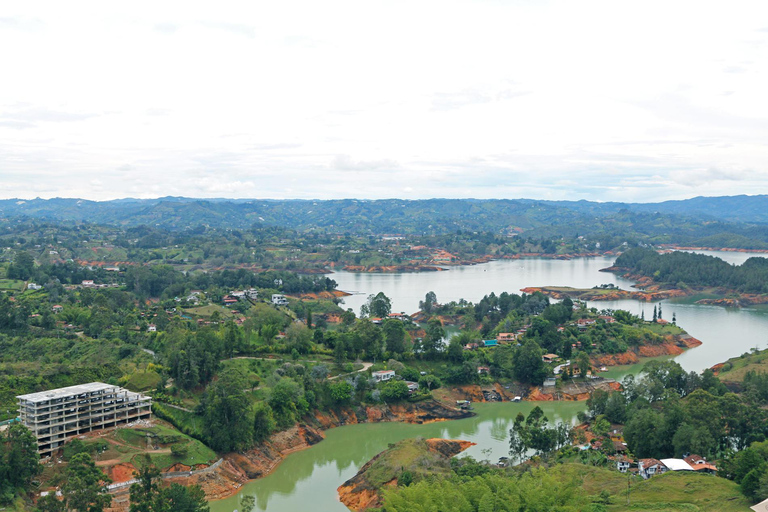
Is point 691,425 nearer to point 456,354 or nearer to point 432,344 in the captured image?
point 456,354

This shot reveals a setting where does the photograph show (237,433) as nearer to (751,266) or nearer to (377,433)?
(377,433)

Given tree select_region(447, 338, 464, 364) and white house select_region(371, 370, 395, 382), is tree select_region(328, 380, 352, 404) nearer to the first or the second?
white house select_region(371, 370, 395, 382)

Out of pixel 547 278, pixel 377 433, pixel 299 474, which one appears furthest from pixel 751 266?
pixel 299 474

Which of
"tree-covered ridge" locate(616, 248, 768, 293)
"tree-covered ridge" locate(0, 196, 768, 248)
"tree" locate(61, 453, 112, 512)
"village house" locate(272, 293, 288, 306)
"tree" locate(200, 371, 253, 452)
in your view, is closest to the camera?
"tree" locate(61, 453, 112, 512)

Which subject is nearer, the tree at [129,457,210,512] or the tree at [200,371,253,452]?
the tree at [129,457,210,512]

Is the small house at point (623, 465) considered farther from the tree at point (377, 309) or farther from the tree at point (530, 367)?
the tree at point (377, 309)

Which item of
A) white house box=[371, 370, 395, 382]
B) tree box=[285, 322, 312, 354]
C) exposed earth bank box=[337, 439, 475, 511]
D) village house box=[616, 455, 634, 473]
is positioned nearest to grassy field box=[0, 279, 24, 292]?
tree box=[285, 322, 312, 354]
